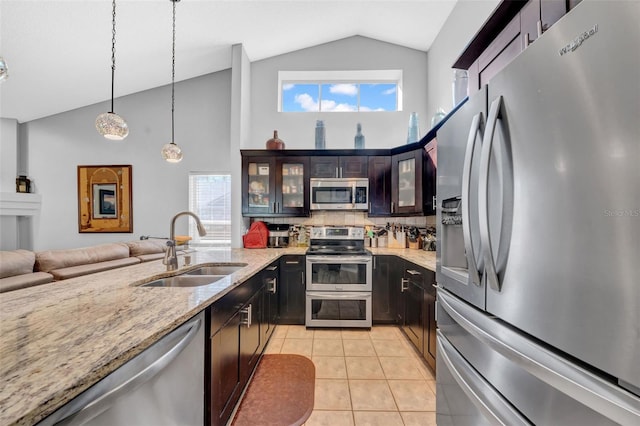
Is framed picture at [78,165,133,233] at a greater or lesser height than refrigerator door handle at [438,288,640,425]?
greater

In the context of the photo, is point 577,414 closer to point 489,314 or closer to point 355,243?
point 489,314

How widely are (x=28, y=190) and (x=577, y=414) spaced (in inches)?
271

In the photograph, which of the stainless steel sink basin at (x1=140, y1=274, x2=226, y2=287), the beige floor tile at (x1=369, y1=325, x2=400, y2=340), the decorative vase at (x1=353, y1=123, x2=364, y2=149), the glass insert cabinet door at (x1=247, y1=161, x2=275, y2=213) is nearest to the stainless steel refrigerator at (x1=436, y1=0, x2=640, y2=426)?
the stainless steel sink basin at (x1=140, y1=274, x2=226, y2=287)

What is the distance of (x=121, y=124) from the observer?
214 centimetres

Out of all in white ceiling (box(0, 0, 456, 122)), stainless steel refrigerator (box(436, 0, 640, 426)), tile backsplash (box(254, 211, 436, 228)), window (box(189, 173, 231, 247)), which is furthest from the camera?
window (box(189, 173, 231, 247))

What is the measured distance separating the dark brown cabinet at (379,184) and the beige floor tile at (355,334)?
1.45 metres

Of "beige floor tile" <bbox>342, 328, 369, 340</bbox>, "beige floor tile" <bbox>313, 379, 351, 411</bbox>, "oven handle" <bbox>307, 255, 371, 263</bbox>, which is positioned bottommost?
"beige floor tile" <bbox>342, 328, 369, 340</bbox>

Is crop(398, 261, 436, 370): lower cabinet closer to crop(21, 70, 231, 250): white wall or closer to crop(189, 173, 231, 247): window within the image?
crop(189, 173, 231, 247): window

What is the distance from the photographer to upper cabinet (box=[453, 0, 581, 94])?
92cm

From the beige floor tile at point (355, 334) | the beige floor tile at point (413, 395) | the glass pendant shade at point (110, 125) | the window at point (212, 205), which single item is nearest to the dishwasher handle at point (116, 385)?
the beige floor tile at point (413, 395)

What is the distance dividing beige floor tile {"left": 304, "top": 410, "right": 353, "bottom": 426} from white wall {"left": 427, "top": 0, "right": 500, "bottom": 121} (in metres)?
3.27

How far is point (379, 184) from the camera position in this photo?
11.1 ft

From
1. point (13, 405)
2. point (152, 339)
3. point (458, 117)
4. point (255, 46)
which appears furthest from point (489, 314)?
point (255, 46)

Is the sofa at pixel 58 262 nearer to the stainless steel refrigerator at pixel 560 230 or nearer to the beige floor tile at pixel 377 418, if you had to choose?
the beige floor tile at pixel 377 418
